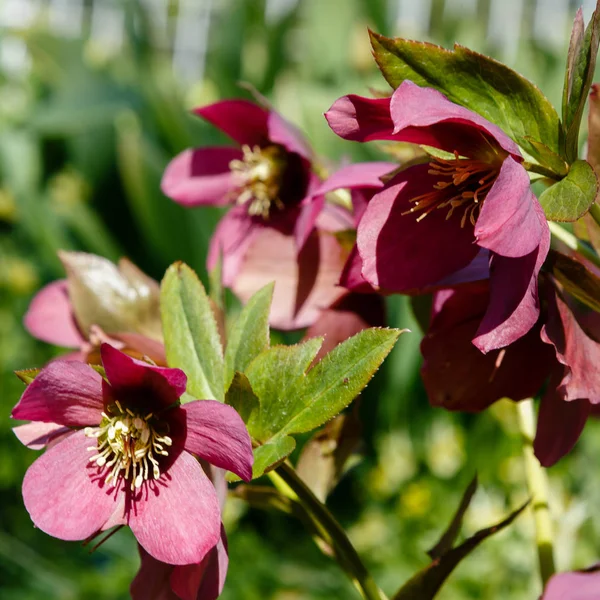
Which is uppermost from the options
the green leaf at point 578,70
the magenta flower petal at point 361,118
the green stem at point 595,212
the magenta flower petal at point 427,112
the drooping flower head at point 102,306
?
the green leaf at point 578,70

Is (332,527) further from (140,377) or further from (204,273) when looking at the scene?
(204,273)

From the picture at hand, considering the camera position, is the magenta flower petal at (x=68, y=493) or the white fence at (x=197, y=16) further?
the white fence at (x=197, y=16)

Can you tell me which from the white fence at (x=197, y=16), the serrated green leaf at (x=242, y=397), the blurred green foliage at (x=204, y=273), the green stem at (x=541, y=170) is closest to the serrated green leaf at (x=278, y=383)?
the serrated green leaf at (x=242, y=397)

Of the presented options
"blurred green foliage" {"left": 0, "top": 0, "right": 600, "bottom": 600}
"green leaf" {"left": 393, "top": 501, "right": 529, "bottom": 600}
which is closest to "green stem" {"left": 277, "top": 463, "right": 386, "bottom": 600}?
"green leaf" {"left": 393, "top": 501, "right": 529, "bottom": 600}

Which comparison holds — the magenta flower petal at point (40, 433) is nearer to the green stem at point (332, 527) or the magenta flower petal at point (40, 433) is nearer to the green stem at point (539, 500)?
the green stem at point (332, 527)

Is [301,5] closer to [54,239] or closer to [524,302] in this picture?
[54,239]

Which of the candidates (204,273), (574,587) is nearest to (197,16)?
(204,273)

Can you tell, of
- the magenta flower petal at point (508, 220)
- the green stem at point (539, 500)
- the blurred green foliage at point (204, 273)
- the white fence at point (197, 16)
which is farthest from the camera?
the white fence at point (197, 16)
